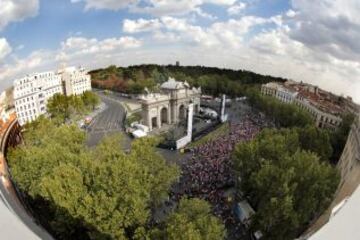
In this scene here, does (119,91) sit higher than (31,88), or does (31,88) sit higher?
(31,88)

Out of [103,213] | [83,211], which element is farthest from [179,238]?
[83,211]

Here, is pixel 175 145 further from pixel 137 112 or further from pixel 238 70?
pixel 238 70

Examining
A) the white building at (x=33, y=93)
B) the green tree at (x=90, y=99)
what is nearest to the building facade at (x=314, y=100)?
the green tree at (x=90, y=99)

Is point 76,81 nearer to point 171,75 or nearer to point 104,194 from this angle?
point 171,75

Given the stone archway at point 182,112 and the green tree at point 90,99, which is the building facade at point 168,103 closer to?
the stone archway at point 182,112

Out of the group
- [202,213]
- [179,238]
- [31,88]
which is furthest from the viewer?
[202,213]

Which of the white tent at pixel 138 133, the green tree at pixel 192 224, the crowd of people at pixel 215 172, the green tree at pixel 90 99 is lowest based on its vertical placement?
the crowd of people at pixel 215 172
